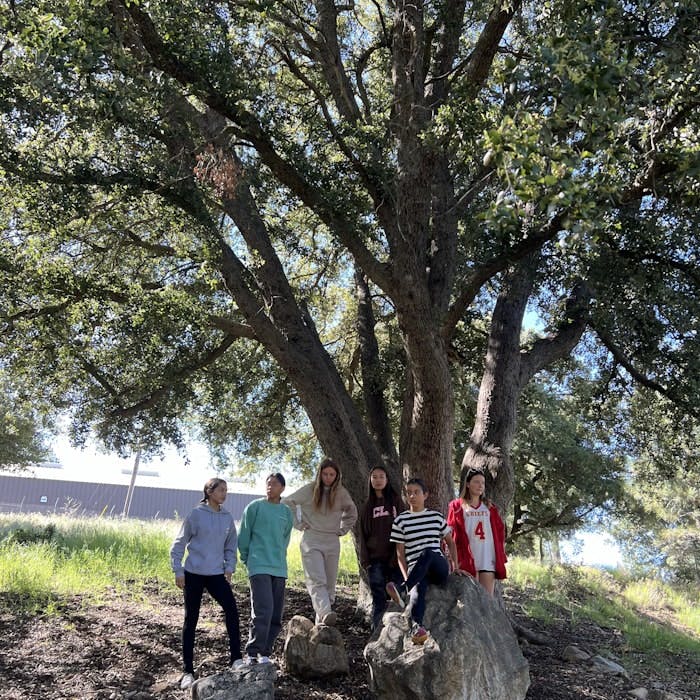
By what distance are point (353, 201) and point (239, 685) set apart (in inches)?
184

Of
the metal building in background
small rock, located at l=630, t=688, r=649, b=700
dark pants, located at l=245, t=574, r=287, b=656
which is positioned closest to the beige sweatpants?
dark pants, located at l=245, t=574, r=287, b=656

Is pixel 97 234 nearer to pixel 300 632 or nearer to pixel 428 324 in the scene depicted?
pixel 428 324

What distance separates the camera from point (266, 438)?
41.4 feet

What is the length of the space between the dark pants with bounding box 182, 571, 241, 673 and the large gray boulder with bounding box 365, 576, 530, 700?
1082 millimetres

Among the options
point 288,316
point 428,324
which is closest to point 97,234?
point 288,316

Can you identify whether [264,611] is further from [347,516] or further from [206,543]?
[347,516]

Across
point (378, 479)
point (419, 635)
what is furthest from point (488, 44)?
point (419, 635)

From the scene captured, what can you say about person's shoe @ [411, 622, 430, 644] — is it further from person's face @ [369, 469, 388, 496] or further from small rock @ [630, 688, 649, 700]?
small rock @ [630, 688, 649, 700]

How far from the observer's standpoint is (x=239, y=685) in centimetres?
474

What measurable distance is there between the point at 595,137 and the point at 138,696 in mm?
5023

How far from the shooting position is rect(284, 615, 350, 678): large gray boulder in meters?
5.61

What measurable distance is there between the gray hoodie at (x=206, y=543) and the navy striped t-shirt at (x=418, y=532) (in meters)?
1.38

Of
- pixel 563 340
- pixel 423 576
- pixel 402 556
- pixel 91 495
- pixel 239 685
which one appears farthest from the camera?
pixel 91 495

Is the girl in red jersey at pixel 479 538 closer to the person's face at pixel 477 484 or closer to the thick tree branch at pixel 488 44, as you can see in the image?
the person's face at pixel 477 484
